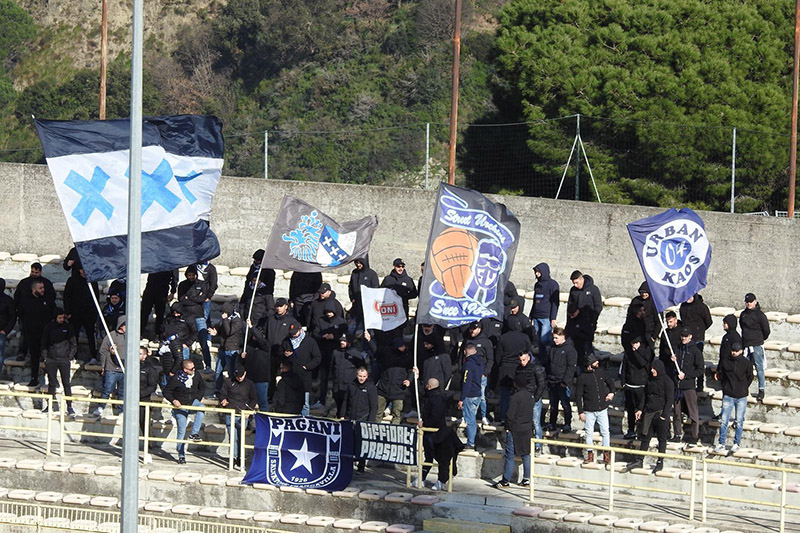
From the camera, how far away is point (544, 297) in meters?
21.2

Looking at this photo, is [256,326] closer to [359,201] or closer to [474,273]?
[474,273]

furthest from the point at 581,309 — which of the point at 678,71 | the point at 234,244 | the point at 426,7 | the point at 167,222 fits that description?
the point at 426,7

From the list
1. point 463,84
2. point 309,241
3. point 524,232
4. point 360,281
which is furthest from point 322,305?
point 463,84

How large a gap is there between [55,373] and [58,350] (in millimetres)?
359

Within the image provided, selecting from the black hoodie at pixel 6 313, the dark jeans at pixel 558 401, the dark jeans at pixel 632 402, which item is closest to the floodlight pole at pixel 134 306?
the dark jeans at pixel 558 401

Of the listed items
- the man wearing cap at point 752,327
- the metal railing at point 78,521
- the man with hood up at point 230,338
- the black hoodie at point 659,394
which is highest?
the man wearing cap at point 752,327

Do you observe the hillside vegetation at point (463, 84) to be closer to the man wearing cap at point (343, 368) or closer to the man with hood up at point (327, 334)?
the man with hood up at point (327, 334)

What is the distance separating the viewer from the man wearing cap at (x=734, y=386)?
18969mm

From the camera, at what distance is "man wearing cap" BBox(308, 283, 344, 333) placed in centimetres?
2108

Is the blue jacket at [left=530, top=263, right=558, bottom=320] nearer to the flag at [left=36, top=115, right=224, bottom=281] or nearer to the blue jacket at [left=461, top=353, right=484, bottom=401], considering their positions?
the blue jacket at [left=461, top=353, right=484, bottom=401]

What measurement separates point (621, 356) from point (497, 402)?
2.57 metres

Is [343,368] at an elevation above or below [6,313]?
below

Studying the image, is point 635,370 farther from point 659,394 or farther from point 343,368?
point 343,368

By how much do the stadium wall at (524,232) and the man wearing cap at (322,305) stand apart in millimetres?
4723
